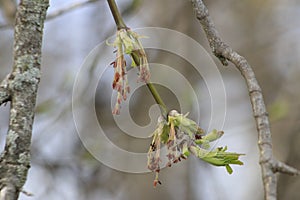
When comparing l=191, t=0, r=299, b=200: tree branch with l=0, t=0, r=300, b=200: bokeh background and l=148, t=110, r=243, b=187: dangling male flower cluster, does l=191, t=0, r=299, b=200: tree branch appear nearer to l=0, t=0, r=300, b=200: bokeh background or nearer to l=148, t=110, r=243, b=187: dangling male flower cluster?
l=148, t=110, r=243, b=187: dangling male flower cluster

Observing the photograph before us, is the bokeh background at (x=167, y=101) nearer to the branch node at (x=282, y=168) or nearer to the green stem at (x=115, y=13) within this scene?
the green stem at (x=115, y=13)

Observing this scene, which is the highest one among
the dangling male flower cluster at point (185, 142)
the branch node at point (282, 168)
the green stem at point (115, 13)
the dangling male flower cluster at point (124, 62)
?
the green stem at point (115, 13)

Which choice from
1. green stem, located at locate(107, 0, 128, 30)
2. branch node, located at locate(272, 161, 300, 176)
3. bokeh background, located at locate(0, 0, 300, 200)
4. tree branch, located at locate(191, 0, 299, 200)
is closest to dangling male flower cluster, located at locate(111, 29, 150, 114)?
green stem, located at locate(107, 0, 128, 30)

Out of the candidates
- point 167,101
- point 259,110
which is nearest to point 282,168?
point 259,110

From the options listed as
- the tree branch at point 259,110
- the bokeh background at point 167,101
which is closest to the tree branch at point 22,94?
the tree branch at point 259,110

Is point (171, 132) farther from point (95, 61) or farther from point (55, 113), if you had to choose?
point (55, 113)

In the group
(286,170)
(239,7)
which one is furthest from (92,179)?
(286,170)

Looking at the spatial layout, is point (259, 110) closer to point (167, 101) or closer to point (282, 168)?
point (282, 168)
